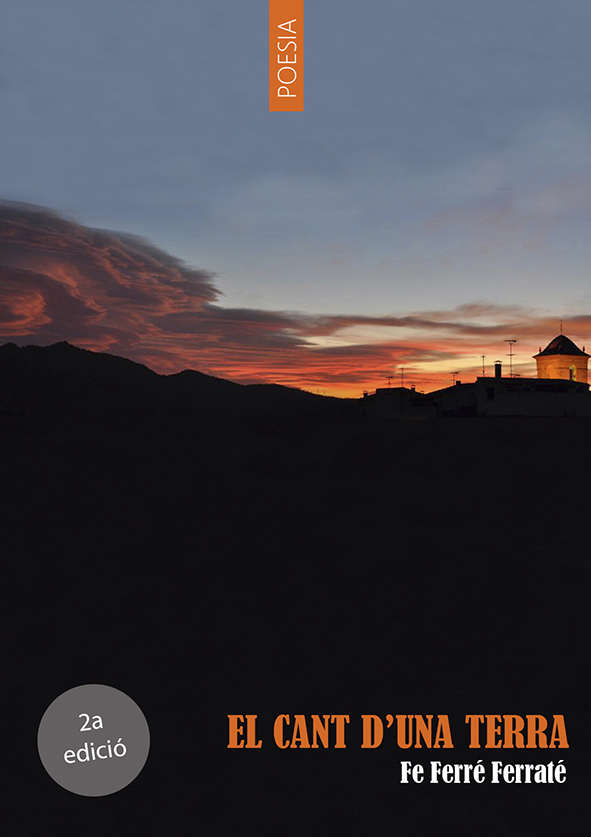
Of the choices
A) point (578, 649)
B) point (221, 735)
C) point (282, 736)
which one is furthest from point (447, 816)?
point (578, 649)

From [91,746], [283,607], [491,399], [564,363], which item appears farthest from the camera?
[564,363]

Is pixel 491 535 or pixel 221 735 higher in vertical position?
pixel 491 535

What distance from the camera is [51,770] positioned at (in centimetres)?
1900

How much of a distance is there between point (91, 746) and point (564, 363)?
234ft

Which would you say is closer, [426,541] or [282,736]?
[282,736]

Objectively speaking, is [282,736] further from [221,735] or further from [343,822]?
[343,822]

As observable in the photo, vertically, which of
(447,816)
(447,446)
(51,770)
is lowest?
(447,816)

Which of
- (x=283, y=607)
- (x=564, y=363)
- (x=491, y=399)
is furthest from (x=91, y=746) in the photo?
(x=564, y=363)

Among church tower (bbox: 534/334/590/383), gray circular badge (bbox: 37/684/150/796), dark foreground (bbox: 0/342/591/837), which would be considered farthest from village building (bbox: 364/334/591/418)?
gray circular badge (bbox: 37/684/150/796)

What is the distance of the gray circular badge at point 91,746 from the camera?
18.7 metres

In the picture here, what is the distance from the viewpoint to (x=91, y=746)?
1864cm

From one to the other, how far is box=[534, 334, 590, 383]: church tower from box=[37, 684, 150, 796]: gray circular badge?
225ft

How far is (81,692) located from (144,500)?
579 inches

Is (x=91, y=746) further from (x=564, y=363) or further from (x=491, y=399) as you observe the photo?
(x=564, y=363)
